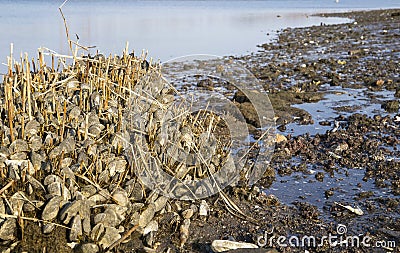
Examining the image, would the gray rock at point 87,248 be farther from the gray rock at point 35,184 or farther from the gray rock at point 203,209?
the gray rock at point 203,209

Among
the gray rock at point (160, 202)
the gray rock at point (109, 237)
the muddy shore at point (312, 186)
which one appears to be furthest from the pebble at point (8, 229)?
the gray rock at point (160, 202)

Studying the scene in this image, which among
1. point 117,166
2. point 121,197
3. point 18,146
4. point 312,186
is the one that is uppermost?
point 18,146

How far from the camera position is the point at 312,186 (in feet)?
14.1

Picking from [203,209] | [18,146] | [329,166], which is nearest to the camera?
[18,146]

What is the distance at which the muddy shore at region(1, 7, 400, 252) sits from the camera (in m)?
3.19

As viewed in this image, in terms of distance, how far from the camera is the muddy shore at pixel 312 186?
3.19 m

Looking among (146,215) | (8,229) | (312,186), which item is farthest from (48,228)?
(312,186)

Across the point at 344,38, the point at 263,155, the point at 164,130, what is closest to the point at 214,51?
the point at 344,38

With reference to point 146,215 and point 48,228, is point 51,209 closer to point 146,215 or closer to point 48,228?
point 48,228

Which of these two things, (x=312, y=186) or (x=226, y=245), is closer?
(x=226, y=245)

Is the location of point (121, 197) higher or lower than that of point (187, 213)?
higher

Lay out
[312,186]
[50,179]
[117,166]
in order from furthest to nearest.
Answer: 1. [312,186]
2. [117,166]
3. [50,179]

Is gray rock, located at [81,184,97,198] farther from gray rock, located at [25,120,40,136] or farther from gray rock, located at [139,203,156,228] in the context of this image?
gray rock, located at [25,120,40,136]

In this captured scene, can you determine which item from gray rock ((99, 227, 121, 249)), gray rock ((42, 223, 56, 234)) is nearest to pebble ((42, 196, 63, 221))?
gray rock ((42, 223, 56, 234))
